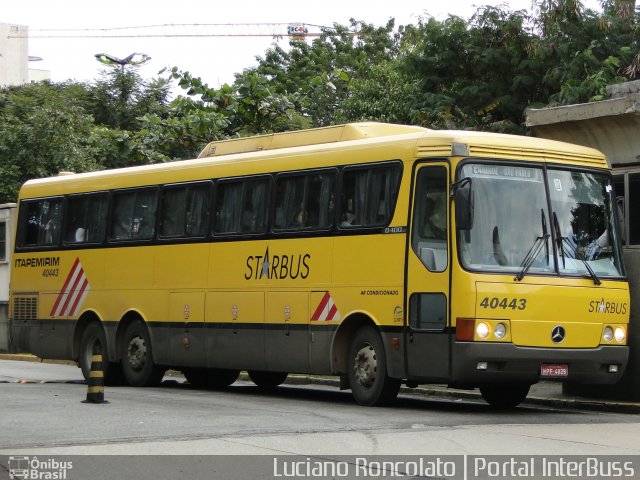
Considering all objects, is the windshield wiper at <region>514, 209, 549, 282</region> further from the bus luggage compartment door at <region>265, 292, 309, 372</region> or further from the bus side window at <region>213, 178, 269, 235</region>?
the bus side window at <region>213, 178, 269, 235</region>

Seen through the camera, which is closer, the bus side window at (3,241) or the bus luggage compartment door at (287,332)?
the bus luggage compartment door at (287,332)

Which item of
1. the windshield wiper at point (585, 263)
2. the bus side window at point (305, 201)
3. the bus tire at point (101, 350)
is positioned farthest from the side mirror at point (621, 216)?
the bus tire at point (101, 350)

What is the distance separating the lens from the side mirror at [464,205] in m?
15.4

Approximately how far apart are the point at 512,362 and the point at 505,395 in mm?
2213

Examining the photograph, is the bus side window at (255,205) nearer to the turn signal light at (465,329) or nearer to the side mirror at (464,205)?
the side mirror at (464,205)

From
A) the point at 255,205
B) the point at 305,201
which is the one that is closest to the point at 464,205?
the point at 305,201

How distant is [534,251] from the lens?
623 inches

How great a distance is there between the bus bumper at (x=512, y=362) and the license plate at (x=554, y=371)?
0.11 ft

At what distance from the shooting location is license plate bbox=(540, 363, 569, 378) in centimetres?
1573

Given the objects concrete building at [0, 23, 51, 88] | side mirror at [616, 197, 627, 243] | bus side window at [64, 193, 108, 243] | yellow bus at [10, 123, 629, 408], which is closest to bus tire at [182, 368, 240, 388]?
yellow bus at [10, 123, 629, 408]

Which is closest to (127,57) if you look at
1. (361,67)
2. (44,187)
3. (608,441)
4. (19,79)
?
(361,67)

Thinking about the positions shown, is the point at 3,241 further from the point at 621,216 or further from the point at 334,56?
the point at 334,56

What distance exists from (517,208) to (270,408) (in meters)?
3.95

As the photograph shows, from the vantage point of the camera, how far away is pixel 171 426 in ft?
44.9
